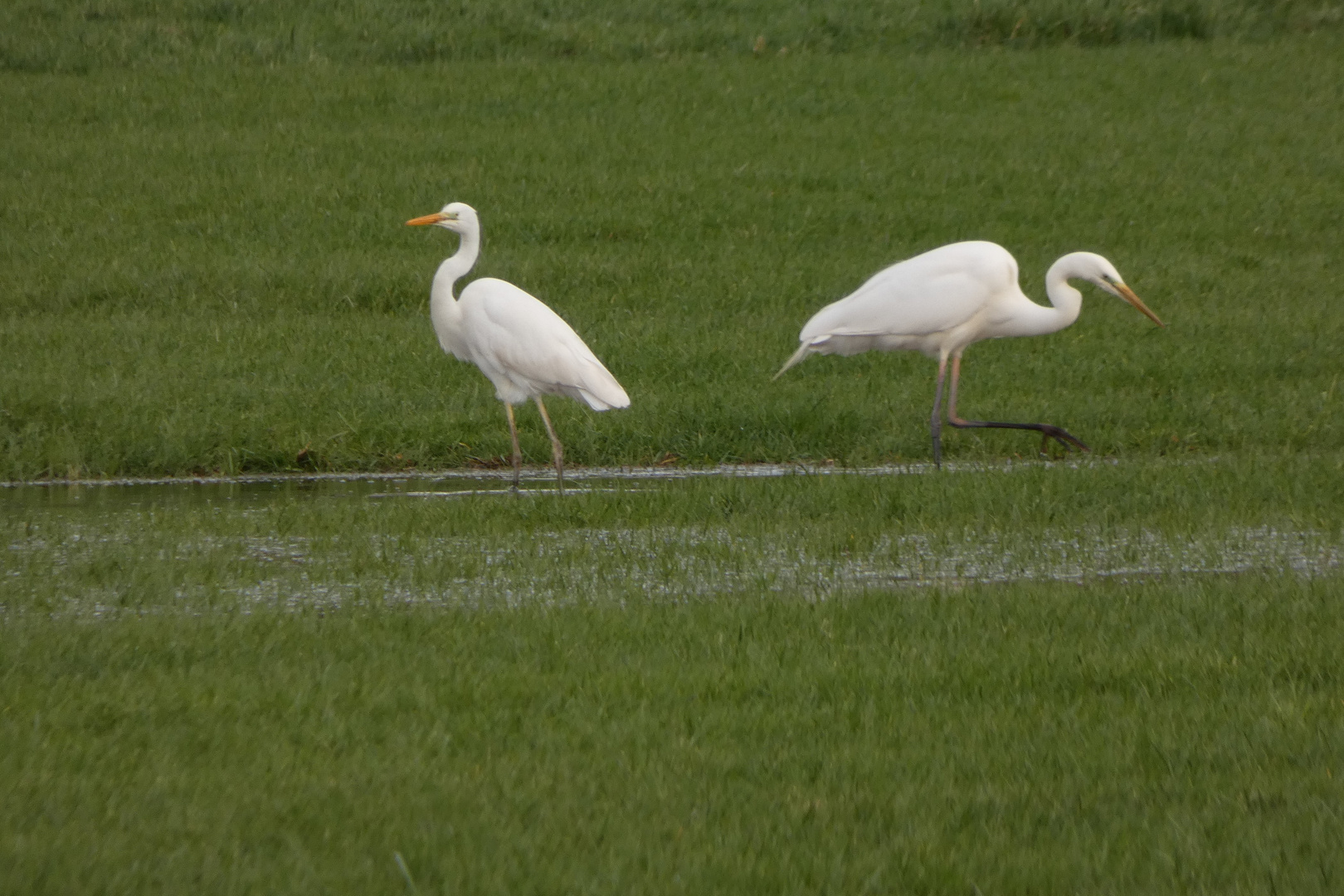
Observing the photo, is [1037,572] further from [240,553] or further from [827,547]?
[240,553]

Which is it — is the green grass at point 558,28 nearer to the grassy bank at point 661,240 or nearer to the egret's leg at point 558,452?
the grassy bank at point 661,240

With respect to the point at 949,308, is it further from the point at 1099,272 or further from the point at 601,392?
the point at 601,392

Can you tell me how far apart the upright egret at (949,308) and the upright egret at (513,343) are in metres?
1.27

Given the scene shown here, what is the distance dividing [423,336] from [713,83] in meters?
8.57

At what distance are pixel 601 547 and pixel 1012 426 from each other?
344cm

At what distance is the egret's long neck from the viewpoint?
A: 384 inches

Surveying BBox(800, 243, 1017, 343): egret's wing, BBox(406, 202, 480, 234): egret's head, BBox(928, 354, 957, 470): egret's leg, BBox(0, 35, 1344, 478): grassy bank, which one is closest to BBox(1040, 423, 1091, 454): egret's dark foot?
BBox(0, 35, 1344, 478): grassy bank

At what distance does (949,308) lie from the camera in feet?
31.9

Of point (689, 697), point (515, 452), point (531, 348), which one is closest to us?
point (689, 697)

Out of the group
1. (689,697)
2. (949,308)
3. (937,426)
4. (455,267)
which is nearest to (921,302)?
(949,308)

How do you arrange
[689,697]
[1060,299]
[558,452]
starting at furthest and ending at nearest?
[1060,299] → [558,452] → [689,697]

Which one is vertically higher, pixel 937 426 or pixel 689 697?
pixel 937 426

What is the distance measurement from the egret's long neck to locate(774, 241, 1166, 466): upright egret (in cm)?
197

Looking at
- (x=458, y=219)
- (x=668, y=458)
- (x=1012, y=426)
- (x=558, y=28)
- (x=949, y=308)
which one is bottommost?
(x=668, y=458)
